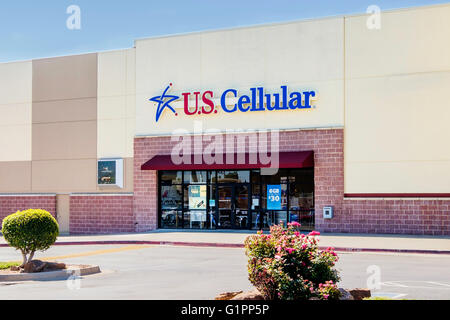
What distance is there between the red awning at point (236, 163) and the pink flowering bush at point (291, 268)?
16.8 m

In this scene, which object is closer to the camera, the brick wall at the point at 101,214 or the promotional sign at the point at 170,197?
the promotional sign at the point at 170,197

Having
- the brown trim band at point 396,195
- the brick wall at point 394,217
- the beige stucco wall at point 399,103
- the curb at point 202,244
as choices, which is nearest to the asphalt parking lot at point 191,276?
the curb at point 202,244

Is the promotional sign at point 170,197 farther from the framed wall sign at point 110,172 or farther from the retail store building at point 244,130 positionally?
the framed wall sign at point 110,172

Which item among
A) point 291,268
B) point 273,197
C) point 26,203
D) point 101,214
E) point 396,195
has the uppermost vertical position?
point 396,195

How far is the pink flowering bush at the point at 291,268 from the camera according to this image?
8.36 metres

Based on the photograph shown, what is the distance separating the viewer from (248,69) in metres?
28.1

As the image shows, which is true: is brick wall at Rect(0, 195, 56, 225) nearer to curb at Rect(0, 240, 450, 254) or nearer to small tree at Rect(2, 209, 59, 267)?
curb at Rect(0, 240, 450, 254)

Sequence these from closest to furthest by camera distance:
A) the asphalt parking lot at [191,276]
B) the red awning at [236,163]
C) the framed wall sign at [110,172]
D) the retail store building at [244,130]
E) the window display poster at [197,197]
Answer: the asphalt parking lot at [191,276], the retail store building at [244,130], the red awning at [236,163], the window display poster at [197,197], the framed wall sign at [110,172]

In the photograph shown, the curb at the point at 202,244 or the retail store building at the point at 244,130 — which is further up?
the retail store building at the point at 244,130

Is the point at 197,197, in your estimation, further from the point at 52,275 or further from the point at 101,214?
the point at 52,275

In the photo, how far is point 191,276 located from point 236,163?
45.8 feet

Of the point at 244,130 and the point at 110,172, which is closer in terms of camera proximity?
the point at 244,130

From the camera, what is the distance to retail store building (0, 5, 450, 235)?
25188 mm

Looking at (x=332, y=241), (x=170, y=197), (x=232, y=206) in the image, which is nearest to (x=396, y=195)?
(x=332, y=241)
